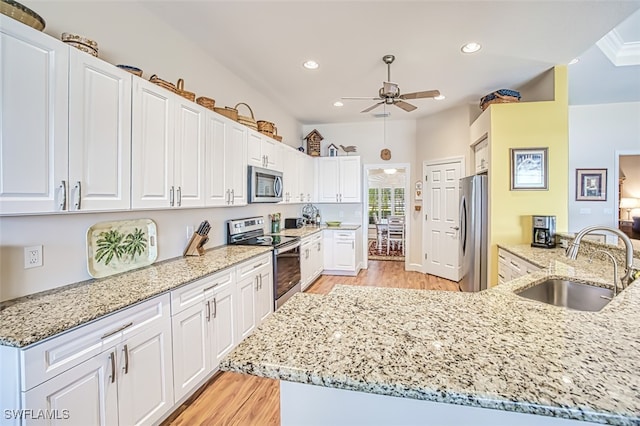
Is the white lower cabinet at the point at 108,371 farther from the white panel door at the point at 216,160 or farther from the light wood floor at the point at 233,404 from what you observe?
the white panel door at the point at 216,160

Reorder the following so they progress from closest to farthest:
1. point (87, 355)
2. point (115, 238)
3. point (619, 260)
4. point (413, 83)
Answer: point (87, 355) → point (115, 238) → point (619, 260) → point (413, 83)

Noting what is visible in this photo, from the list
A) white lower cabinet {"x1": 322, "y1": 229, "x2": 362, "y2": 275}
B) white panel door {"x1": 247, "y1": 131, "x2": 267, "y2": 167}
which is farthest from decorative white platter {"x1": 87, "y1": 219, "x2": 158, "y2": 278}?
white lower cabinet {"x1": 322, "y1": 229, "x2": 362, "y2": 275}

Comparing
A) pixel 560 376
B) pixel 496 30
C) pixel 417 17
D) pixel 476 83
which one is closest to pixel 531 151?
pixel 476 83

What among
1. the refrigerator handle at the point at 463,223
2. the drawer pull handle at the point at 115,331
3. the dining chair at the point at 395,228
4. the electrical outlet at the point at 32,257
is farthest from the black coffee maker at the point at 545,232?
the dining chair at the point at 395,228

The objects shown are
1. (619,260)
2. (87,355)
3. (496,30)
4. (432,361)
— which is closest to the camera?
(432,361)

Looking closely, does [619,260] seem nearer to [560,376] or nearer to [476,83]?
[560,376]

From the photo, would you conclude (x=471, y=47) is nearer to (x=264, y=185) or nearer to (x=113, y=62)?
(x=264, y=185)

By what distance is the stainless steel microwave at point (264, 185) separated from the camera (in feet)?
10.8

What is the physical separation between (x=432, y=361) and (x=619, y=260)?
94.3 inches

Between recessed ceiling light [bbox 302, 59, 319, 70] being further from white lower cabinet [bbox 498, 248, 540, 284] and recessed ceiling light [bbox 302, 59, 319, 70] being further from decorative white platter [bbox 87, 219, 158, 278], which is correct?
white lower cabinet [bbox 498, 248, 540, 284]

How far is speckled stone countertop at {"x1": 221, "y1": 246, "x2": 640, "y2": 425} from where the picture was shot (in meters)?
0.67

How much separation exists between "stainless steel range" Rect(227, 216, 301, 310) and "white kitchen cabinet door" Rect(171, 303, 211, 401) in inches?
43.4

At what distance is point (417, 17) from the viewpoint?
7.91 ft

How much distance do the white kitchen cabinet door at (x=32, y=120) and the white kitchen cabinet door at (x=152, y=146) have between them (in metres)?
0.42
